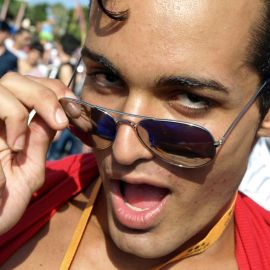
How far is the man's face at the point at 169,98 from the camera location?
1243 mm

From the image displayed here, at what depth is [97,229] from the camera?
171cm

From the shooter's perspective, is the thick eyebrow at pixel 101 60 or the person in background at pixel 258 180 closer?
the thick eyebrow at pixel 101 60

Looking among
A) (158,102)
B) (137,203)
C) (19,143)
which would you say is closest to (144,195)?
(137,203)

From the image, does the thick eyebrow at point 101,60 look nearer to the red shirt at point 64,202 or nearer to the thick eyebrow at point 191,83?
the thick eyebrow at point 191,83

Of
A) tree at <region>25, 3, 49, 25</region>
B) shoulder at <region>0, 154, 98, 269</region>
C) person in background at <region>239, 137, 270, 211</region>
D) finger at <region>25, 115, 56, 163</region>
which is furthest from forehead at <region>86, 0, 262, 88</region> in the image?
tree at <region>25, 3, 49, 25</region>

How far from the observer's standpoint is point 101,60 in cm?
137

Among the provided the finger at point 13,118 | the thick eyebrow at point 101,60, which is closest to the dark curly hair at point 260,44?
A: the thick eyebrow at point 101,60

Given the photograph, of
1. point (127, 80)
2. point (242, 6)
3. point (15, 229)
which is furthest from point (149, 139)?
point (15, 229)

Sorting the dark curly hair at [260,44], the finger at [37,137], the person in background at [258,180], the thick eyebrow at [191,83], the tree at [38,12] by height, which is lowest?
the tree at [38,12]

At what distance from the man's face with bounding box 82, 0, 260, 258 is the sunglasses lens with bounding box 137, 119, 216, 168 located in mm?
36

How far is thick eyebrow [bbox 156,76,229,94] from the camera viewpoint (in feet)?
4.10

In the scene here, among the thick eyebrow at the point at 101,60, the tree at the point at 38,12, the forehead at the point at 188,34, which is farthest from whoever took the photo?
the tree at the point at 38,12

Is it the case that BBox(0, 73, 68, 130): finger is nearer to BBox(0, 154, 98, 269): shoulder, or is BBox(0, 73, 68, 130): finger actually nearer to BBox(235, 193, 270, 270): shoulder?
BBox(0, 154, 98, 269): shoulder

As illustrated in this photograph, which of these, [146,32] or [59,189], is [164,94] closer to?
[146,32]
